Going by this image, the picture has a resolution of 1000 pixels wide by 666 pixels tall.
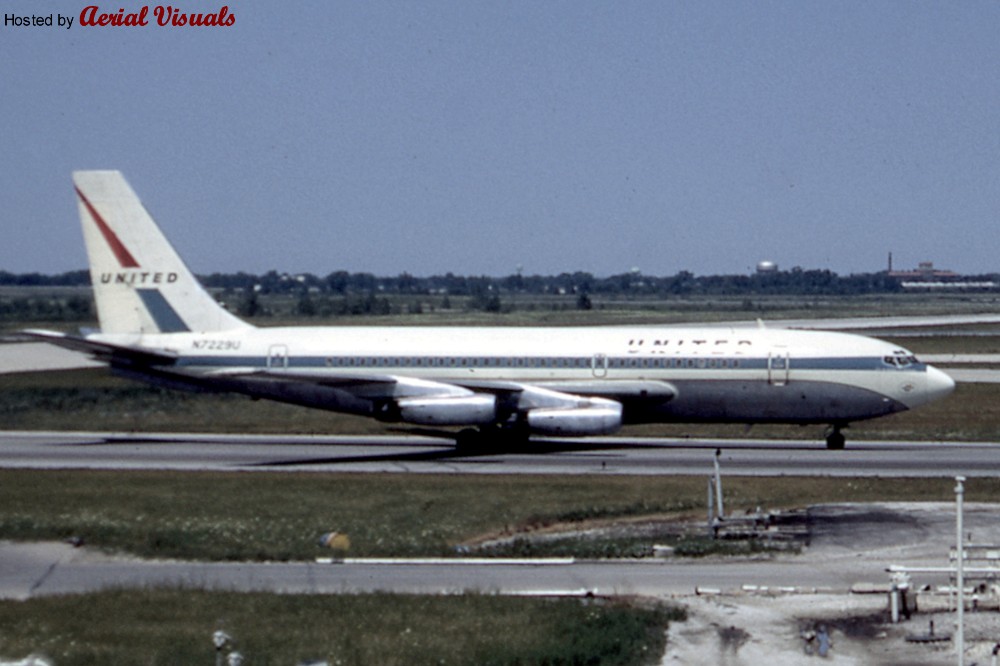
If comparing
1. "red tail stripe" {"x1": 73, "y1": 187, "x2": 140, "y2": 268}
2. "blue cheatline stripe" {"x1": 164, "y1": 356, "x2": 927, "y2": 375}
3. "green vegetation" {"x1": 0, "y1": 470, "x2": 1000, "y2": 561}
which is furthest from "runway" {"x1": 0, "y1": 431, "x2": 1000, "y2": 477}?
"red tail stripe" {"x1": 73, "y1": 187, "x2": 140, "y2": 268}

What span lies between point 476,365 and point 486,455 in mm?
3152

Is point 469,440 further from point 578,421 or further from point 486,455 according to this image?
point 578,421

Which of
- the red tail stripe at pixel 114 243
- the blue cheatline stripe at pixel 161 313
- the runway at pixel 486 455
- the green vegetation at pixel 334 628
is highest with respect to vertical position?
the red tail stripe at pixel 114 243

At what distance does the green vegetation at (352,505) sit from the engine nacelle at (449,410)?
5.45 metres

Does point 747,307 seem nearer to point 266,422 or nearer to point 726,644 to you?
point 266,422

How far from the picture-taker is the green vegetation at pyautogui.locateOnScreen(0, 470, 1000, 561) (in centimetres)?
2819

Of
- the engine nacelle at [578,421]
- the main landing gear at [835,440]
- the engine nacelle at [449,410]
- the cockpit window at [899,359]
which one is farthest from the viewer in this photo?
the main landing gear at [835,440]

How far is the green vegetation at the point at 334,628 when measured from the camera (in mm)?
18625

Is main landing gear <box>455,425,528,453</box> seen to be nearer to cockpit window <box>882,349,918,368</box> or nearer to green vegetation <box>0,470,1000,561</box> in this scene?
green vegetation <box>0,470,1000,561</box>

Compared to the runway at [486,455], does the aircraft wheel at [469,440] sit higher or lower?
higher

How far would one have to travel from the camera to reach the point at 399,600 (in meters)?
22.0

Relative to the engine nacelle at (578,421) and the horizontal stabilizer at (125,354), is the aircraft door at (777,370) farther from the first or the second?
the horizontal stabilizer at (125,354)

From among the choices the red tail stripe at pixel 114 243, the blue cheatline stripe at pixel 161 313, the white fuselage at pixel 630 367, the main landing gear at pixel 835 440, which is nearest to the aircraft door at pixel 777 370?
the white fuselage at pixel 630 367

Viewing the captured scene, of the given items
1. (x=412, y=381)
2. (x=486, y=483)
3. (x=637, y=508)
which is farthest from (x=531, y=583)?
(x=412, y=381)
